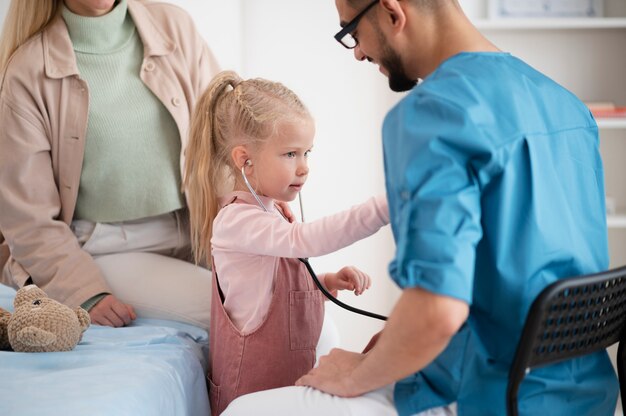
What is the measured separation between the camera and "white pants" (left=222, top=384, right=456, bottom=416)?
1211 mm

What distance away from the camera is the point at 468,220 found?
1011 millimetres

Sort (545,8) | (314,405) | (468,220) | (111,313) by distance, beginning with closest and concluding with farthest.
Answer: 1. (468,220)
2. (314,405)
3. (111,313)
4. (545,8)

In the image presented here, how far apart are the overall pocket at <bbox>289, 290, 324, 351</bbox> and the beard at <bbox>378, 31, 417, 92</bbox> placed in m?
0.48

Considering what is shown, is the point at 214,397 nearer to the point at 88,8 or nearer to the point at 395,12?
the point at 395,12

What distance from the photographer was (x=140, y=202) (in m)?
2.12

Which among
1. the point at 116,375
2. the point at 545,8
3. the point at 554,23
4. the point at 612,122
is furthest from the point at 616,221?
the point at 116,375

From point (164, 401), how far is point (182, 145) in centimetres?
85

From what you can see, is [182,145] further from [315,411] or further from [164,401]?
[315,411]

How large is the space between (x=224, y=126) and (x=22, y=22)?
0.79 meters

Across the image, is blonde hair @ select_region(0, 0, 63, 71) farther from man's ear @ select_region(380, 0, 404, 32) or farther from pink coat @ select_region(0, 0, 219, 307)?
man's ear @ select_region(380, 0, 404, 32)

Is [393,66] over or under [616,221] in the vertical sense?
over

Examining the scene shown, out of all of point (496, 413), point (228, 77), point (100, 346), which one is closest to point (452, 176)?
point (496, 413)

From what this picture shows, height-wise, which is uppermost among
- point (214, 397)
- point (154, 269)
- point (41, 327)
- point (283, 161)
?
point (283, 161)

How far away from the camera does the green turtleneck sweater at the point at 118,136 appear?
2107mm
